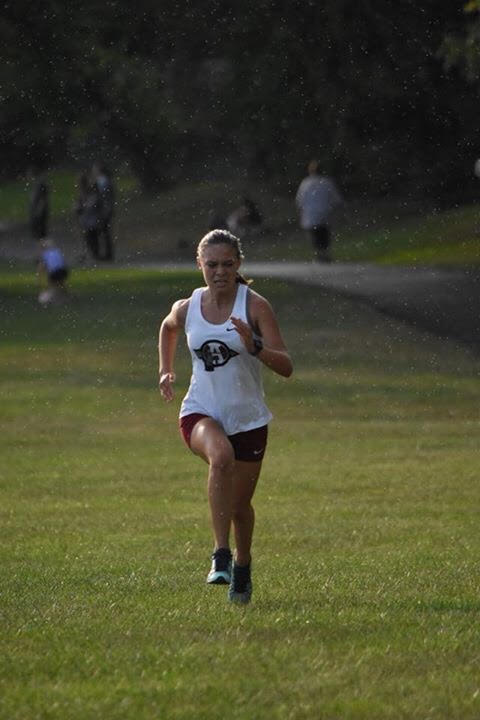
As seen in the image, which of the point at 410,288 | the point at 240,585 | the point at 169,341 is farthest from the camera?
the point at 410,288

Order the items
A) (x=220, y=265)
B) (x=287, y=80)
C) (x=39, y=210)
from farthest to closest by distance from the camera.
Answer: (x=287, y=80) < (x=39, y=210) < (x=220, y=265)

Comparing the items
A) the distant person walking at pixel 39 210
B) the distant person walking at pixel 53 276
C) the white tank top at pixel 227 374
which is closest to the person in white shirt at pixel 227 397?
the white tank top at pixel 227 374

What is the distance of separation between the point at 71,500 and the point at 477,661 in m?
8.38

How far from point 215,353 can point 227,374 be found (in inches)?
4.7

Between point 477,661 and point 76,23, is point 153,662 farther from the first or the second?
point 76,23

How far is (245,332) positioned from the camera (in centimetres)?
934

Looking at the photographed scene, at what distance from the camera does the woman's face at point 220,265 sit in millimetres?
9680

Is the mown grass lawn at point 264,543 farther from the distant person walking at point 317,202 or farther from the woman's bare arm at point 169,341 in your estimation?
the distant person walking at point 317,202

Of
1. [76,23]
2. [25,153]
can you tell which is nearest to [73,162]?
[25,153]

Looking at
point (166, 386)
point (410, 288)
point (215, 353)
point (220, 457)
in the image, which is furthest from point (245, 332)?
point (410, 288)

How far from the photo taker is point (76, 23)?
40156 mm

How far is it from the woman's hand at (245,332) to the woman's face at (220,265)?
37cm

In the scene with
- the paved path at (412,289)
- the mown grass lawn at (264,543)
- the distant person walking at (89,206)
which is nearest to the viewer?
the mown grass lawn at (264,543)

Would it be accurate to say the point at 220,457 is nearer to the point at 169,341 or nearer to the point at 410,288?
the point at 169,341
